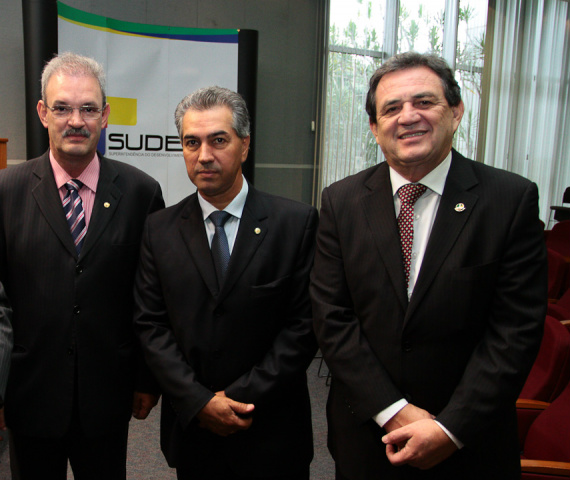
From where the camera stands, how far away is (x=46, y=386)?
168 centimetres

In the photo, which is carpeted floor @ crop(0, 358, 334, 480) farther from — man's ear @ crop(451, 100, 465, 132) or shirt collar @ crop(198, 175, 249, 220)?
man's ear @ crop(451, 100, 465, 132)

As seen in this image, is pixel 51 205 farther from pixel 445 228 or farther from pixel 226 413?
pixel 445 228

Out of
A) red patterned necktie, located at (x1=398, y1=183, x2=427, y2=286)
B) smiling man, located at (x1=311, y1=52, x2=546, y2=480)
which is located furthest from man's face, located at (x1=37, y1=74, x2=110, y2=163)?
red patterned necktie, located at (x1=398, y1=183, x2=427, y2=286)

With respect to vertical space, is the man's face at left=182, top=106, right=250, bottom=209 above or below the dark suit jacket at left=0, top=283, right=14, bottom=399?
above

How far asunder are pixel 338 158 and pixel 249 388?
442cm

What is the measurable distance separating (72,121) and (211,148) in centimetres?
48

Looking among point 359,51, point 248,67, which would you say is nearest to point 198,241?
point 248,67

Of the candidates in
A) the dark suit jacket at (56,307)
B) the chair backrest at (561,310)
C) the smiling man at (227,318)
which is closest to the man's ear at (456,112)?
the smiling man at (227,318)

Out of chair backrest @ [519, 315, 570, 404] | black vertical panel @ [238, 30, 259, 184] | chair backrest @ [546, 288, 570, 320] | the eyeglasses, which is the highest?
black vertical panel @ [238, 30, 259, 184]

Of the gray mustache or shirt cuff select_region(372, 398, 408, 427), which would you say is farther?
the gray mustache

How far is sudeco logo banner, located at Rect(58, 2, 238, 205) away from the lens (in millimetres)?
4215

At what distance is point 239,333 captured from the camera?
1.56 meters

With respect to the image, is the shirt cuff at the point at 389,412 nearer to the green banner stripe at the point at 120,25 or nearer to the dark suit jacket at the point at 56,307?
the dark suit jacket at the point at 56,307

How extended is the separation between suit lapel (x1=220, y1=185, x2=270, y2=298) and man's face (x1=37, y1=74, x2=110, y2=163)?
1.87ft
